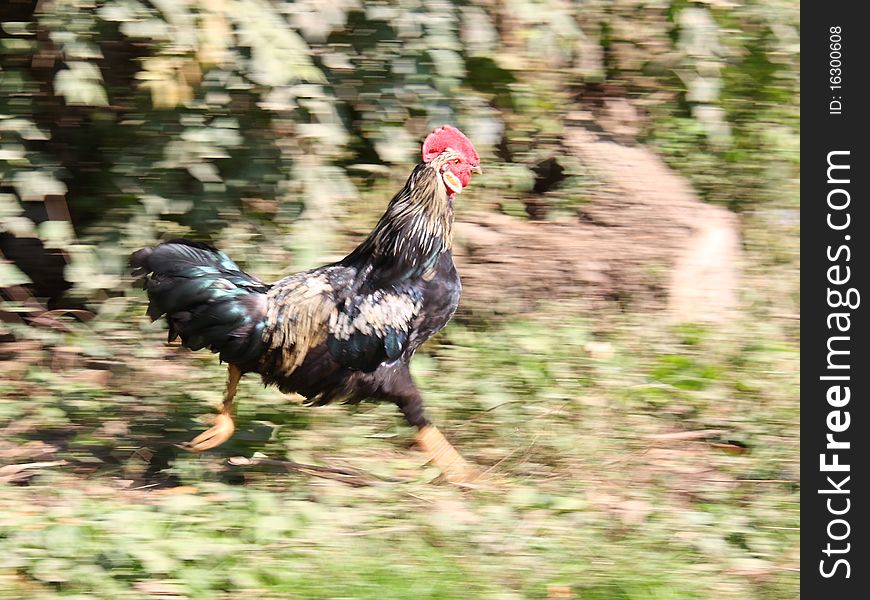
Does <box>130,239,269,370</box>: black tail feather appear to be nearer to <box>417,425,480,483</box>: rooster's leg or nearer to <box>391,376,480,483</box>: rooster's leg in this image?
<box>391,376,480,483</box>: rooster's leg

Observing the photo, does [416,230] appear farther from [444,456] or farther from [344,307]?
[444,456]

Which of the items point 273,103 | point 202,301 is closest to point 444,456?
point 202,301

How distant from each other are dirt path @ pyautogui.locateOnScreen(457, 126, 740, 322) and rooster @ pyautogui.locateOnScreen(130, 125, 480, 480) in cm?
149

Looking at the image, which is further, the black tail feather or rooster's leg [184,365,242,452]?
rooster's leg [184,365,242,452]

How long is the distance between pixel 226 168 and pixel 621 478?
2.66m

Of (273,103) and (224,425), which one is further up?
(273,103)

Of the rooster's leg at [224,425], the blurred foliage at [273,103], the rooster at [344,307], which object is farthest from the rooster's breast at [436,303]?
the blurred foliage at [273,103]

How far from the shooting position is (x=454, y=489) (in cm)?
422

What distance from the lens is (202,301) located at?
396cm

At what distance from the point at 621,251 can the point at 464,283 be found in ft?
3.14

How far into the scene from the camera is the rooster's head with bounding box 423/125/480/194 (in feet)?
14.3

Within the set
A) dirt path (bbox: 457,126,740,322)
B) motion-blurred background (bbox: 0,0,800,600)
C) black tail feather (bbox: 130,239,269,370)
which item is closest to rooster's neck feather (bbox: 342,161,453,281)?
black tail feather (bbox: 130,239,269,370)

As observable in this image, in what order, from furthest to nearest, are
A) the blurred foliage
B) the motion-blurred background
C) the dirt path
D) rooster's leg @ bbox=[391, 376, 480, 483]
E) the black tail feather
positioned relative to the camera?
1. the dirt path
2. the blurred foliage
3. rooster's leg @ bbox=[391, 376, 480, 483]
4. the black tail feather
5. the motion-blurred background

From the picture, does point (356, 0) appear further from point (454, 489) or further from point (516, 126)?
point (454, 489)
